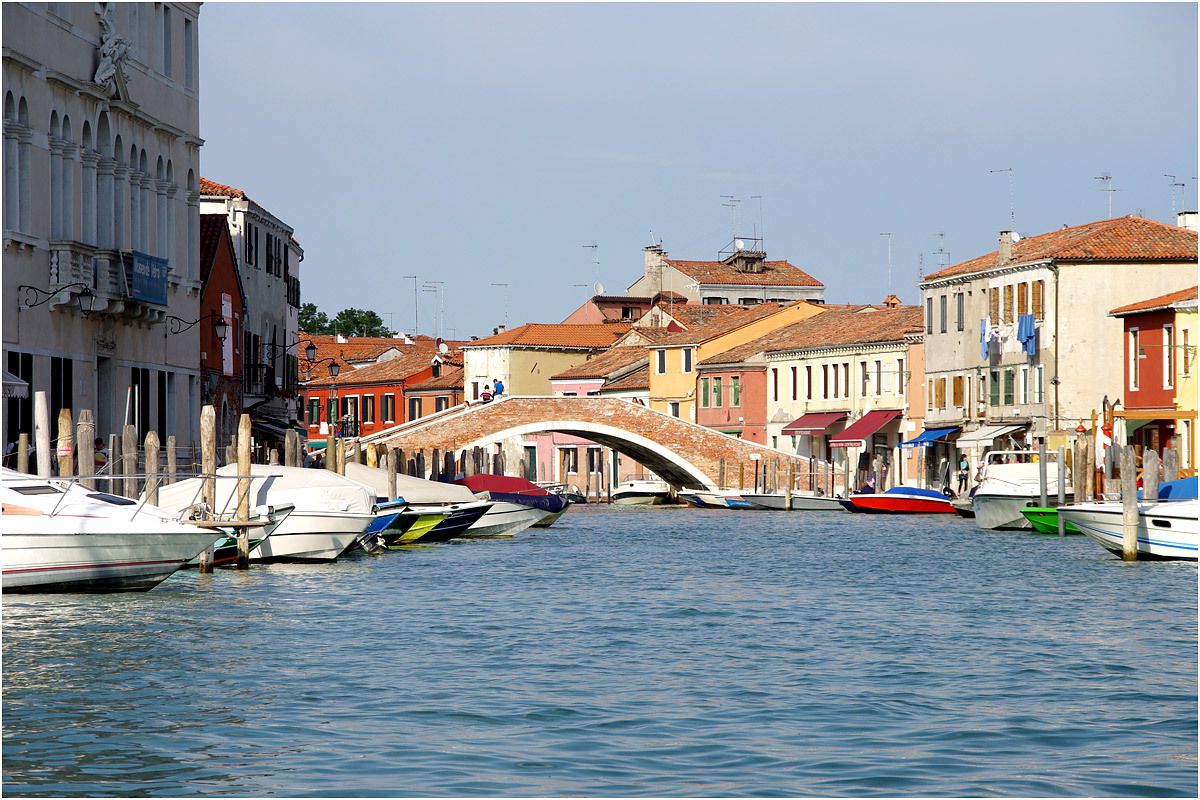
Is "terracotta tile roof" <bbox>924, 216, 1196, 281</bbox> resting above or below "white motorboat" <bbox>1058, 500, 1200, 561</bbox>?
above

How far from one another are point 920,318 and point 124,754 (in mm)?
42534

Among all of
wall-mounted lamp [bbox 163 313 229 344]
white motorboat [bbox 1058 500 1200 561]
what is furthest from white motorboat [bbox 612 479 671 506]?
white motorboat [bbox 1058 500 1200 561]

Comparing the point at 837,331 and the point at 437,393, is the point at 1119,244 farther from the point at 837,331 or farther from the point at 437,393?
the point at 437,393

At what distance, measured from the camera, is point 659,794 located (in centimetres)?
896

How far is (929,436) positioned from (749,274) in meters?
24.8

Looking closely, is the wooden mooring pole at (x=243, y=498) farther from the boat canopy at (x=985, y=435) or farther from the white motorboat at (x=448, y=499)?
the boat canopy at (x=985, y=435)

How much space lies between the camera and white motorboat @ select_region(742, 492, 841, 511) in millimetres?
43969

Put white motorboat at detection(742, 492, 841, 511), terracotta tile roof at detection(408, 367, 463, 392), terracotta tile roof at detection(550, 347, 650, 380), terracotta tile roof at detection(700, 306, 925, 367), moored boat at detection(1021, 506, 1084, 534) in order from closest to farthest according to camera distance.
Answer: moored boat at detection(1021, 506, 1084, 534)
white motorboat at detection(742, 492, 841, 511)
terracotta tile roof at detection(700, 306, 925, 367)
terracotta tile roof at detection(550, 347, 650, 380)
terracotta tile roof at detection(408, 367, 463, 392)

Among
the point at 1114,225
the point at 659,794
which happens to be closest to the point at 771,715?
the point at 659,794

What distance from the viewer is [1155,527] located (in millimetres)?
22250

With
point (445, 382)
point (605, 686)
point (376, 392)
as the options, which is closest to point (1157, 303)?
point (605, 686)

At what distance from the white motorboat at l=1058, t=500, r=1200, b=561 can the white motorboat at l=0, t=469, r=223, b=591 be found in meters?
10.9

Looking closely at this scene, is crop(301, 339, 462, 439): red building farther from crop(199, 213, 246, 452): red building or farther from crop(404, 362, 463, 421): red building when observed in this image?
crop(199, 213, 246, 452): red building

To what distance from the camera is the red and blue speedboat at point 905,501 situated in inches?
1555
